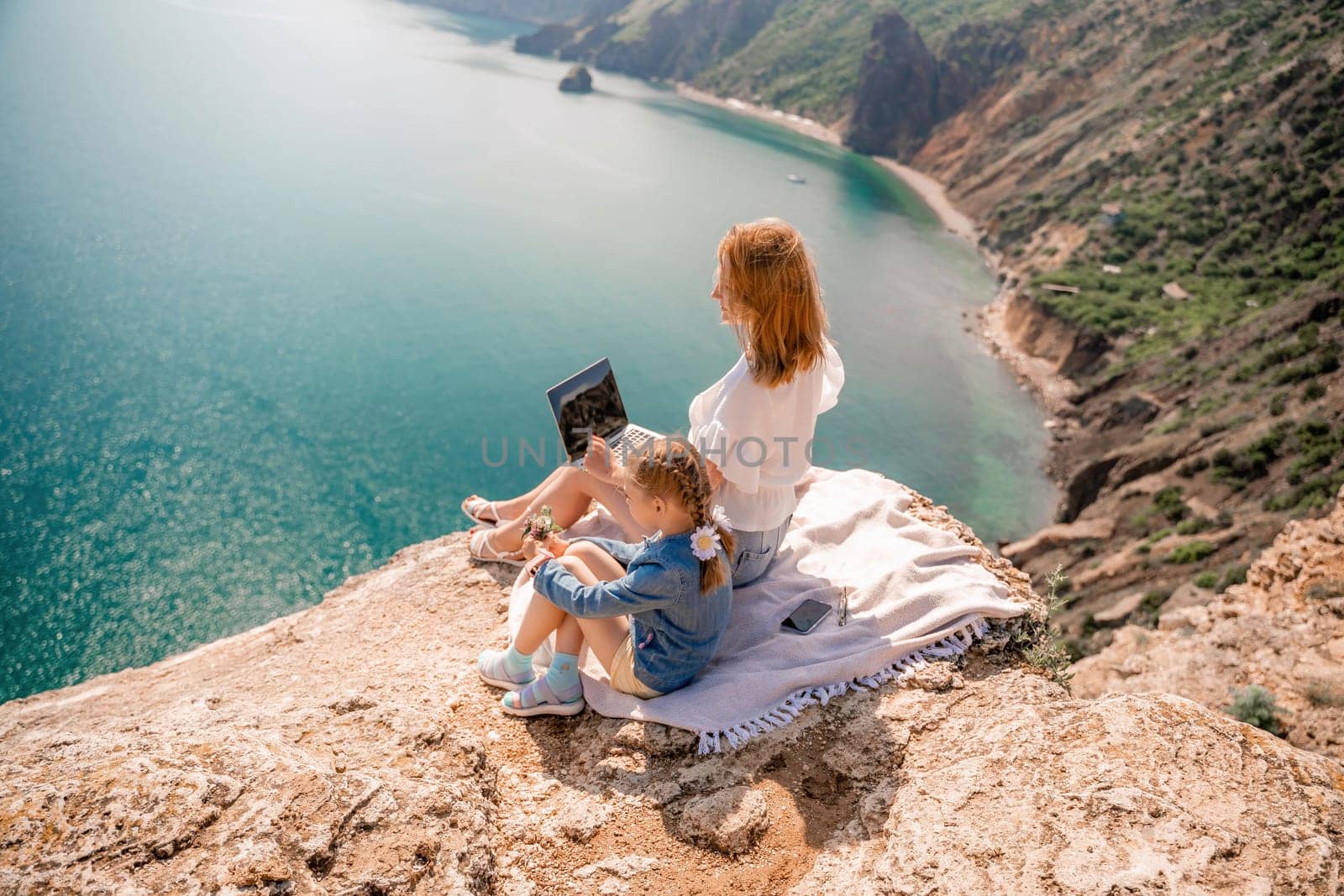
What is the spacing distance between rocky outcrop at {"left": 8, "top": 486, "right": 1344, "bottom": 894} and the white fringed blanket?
11 cm

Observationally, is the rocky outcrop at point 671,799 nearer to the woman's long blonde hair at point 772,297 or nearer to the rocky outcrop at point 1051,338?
the woman's long blonde hair at point 772,297

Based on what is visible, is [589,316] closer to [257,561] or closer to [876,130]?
[257,561]

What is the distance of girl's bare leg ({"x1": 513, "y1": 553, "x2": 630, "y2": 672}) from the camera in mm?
4207

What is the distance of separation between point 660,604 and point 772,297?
1629 mm

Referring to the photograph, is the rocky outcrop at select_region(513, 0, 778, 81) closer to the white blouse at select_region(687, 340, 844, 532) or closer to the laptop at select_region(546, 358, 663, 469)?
the laptop at select_region(546, 358, 663, 469)

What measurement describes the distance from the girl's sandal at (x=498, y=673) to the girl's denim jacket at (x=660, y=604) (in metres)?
0.72

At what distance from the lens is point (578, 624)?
14.0ft

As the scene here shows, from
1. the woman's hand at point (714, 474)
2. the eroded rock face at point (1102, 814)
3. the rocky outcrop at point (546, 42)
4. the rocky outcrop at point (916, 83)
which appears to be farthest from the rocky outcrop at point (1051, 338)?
the rocky outcrop at point (546, 42)

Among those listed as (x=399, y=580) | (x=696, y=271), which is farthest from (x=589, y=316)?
(x=399, y=580)

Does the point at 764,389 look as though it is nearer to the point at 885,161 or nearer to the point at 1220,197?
the point at 1220,197

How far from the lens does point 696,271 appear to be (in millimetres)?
45188

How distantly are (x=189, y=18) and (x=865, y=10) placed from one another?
243 feet

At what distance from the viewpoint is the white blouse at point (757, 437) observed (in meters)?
4.24

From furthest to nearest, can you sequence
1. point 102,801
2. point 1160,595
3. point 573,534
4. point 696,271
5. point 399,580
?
point 696,271 < point 1160,595 < point 399,580 < point 573,534 < point 102,801
